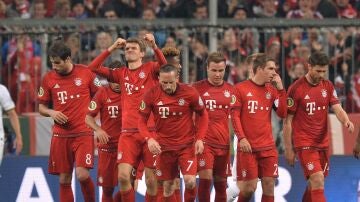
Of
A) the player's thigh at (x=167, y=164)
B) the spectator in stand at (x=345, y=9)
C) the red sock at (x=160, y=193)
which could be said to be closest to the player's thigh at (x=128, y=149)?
the player's thigh at (x=167, y=164)

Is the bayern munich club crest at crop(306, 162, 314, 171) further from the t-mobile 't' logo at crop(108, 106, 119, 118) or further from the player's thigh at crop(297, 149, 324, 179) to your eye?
the t-mobile 't' logo at crop(108, 106, 119, 118)

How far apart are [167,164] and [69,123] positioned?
5.23 feet

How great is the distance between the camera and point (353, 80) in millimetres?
24547

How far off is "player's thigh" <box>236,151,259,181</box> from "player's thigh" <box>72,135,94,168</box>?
1.98m

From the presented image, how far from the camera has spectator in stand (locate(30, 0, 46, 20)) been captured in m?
25.8

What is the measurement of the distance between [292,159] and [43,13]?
7113 millimetres

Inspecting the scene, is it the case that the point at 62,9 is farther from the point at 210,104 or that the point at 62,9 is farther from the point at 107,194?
the point at 210,104

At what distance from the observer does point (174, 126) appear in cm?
1944

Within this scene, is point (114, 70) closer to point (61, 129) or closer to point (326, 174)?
point (61, 129)

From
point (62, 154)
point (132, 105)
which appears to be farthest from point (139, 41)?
point (62, 154)

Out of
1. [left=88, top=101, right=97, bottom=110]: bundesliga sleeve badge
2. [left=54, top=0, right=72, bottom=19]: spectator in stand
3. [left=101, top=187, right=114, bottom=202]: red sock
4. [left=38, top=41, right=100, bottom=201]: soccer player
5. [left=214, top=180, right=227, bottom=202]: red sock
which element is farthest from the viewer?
[left=54, top=0, right=72, bottom=19]: spectator in stand

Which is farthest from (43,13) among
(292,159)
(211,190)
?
(292,159)

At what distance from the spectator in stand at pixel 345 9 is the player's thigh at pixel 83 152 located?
7543mm

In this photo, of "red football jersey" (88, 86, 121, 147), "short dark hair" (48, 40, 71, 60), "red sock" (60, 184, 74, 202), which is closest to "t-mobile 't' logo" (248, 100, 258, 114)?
"red football jersey" (88, 86, 121, 147)
